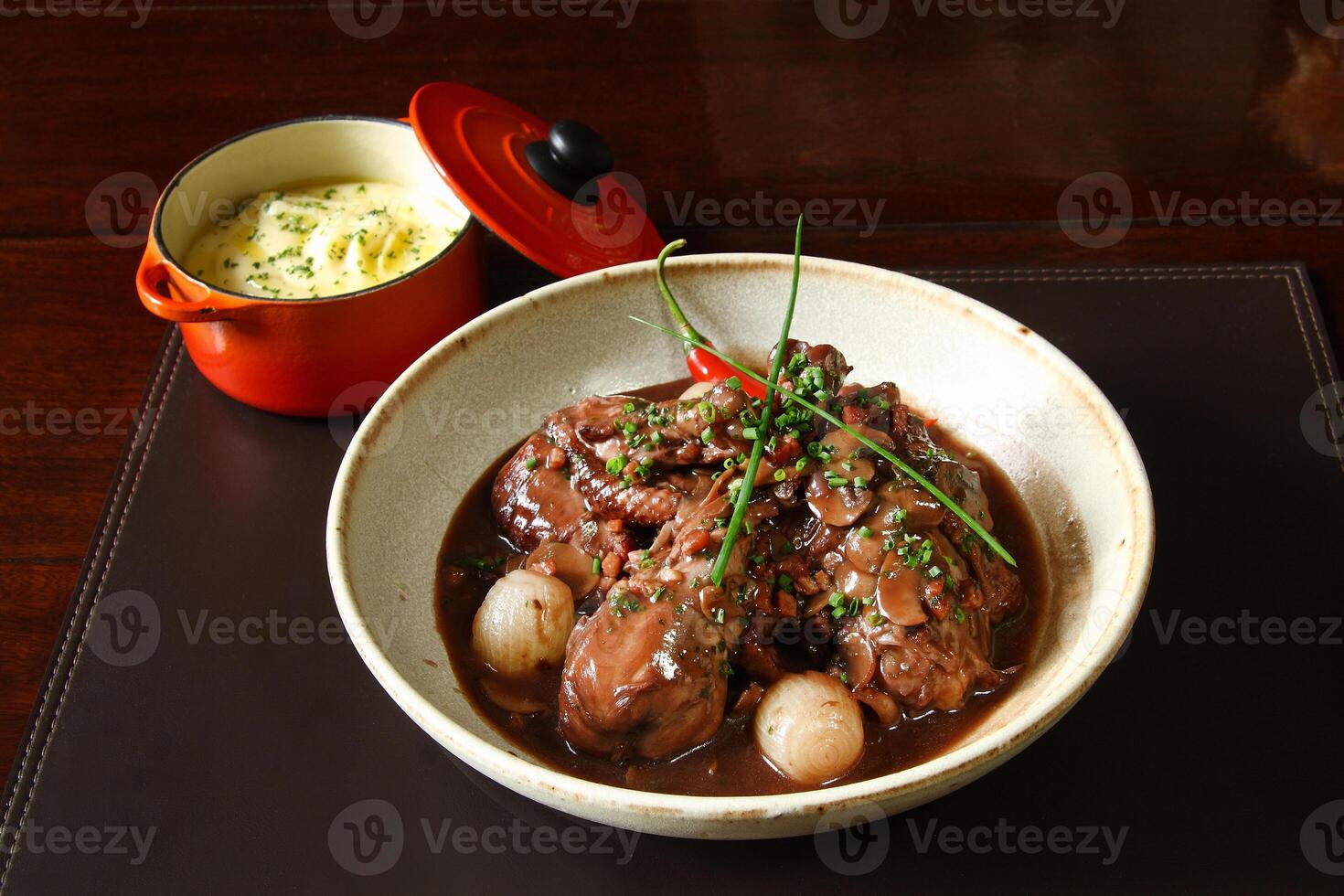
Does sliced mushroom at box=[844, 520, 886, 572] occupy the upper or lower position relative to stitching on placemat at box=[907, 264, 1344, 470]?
lower

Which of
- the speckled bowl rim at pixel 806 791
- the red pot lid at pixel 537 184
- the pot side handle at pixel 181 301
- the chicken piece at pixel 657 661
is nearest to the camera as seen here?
the speckled bowl rim at pixel 806 791

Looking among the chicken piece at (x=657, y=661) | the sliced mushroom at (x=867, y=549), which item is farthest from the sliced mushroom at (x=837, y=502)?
the chicken piece at (x=657, y=661)

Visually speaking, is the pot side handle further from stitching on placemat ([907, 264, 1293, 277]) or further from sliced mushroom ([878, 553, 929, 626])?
stitching on placemat ([907, 264, 1293, 277])

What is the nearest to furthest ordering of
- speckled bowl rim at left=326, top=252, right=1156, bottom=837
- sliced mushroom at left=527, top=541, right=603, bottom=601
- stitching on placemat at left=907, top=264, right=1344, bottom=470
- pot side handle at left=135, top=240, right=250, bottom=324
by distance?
1. speckled bowl rim at left=326, top=252, right=1156, bottom=837
2. sliced mushroom at left=527, top=541, right=603, bottom=601
3. pot side handle at left=135, top=240, right=250, bottom=324
4. stitching on placemat at left=907, top=264, right=1344, bottom=470

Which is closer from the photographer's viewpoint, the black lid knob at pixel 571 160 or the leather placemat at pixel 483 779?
the leather placemat at pixel 483 779

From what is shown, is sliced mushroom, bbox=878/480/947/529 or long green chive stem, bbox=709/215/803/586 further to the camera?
sliced mushroom, bbox=878/480/947/529

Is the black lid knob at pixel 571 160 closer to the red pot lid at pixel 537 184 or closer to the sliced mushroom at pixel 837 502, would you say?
the red pot lid at pixel 537 184

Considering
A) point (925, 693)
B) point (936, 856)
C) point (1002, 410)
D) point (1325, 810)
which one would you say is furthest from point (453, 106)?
point (1325, 810)

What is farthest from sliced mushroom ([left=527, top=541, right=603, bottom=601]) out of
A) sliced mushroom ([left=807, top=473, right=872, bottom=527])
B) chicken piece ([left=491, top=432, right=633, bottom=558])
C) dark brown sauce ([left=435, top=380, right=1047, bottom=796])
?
sliced mushroom ([left=807, top=473, right=872, bottom=527])
